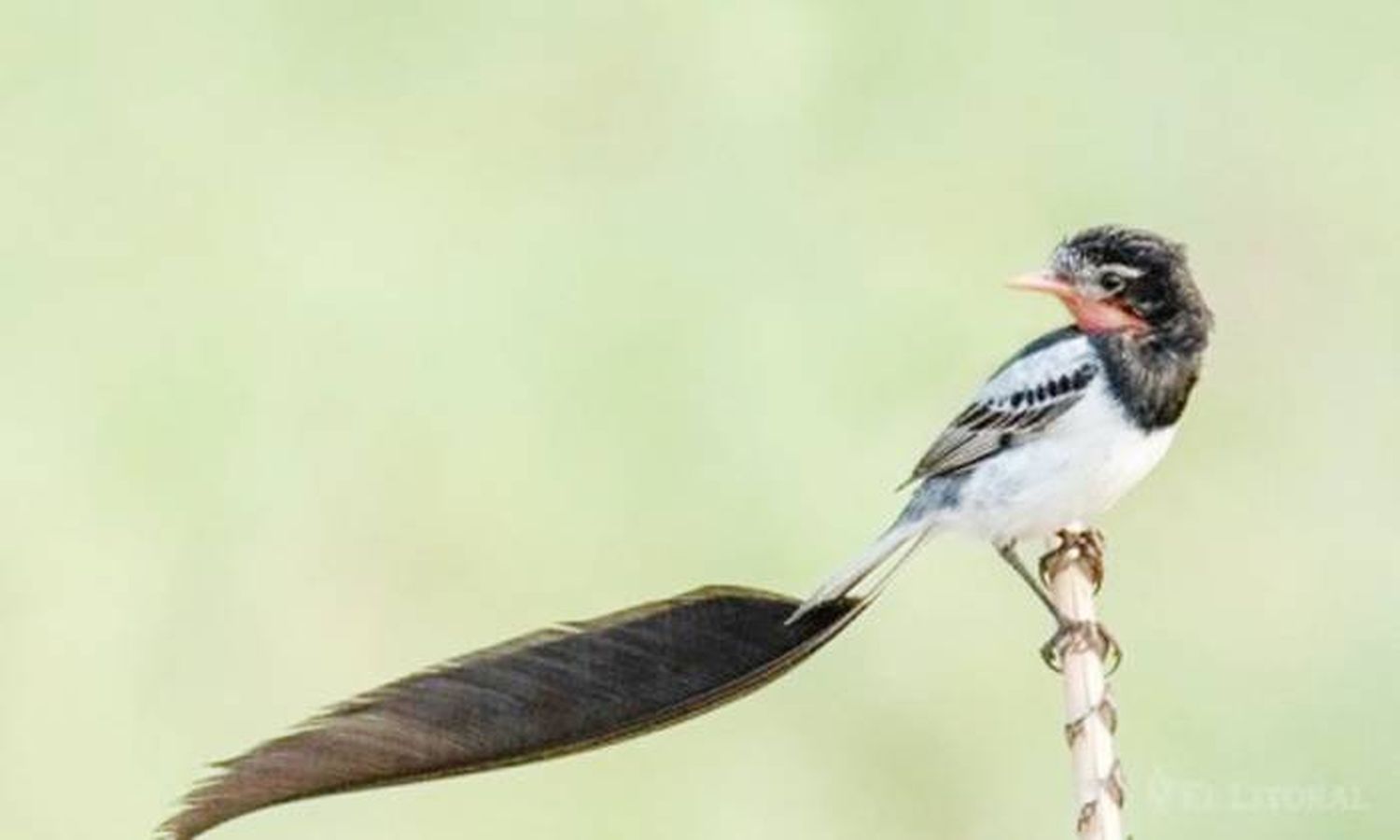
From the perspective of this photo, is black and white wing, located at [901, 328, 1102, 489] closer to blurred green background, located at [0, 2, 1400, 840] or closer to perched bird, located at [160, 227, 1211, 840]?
perched bird, located at [160, 227, 1211, 840]

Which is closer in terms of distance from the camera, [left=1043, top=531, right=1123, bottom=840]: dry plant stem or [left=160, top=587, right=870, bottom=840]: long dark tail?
[left=160, top=587, right=870, bottom=840]: long dark tail

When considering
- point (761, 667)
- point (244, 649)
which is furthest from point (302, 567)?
point (761, 667)

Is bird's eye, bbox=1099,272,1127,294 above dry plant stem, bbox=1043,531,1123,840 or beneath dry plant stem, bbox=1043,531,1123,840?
above

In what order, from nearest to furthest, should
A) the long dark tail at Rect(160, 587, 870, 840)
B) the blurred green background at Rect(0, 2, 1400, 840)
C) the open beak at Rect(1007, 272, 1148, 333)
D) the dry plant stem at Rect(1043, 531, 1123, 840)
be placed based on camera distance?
the long dark tail at Rect(160, 587, 870, 840) < the dry plant stem at Rect(1043, 531, 1123, 840) < the open beak at Rect(1007, 272, 1148, 333) < the blurred green background at Rect(0, 2, 1400, 840)

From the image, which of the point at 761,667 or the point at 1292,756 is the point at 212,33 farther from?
the point at 761,667

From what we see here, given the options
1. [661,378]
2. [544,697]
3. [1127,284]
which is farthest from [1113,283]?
[661,378]

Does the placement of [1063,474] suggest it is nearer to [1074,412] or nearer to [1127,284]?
[1074,412]

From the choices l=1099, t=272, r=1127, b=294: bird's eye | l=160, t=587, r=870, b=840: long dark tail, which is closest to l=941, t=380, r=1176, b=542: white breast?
l=1099, t=272, r=1127, b=294: bird's eye

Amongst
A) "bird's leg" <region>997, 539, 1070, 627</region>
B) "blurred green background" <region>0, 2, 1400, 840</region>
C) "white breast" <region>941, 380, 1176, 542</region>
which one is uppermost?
"blurred green background" <region>0, 2, 1400, 840</region>
